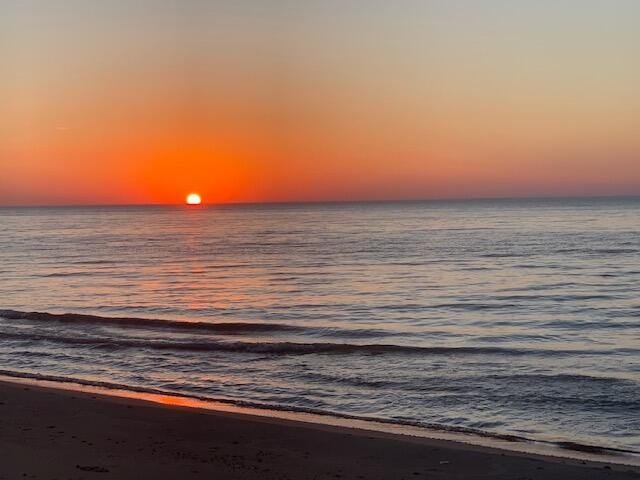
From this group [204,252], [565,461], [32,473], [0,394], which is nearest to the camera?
[32,473]

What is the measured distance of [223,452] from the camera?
8695mm

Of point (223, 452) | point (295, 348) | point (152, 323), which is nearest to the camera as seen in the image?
point (223, 452)

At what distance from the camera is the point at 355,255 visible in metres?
50.8

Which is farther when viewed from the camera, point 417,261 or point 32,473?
point 417,261

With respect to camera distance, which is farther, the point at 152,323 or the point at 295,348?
the point at 152,323

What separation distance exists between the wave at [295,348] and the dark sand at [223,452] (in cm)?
613

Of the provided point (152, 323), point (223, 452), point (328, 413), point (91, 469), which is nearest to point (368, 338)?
point (152, 323)

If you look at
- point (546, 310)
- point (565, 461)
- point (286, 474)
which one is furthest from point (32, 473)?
Answer: point (546, 310)

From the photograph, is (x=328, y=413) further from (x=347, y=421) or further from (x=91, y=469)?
(x=91, y=469)

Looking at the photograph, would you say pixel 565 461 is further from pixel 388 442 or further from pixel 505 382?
pixel 505 382

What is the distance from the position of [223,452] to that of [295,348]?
332 inches

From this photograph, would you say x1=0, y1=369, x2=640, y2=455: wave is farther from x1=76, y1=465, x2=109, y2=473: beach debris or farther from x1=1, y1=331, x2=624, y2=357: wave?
x1=76, y1=465, x2=109, y2=473: beach debris

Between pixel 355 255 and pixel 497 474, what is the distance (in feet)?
141

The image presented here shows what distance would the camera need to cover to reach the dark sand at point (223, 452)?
310 inches
